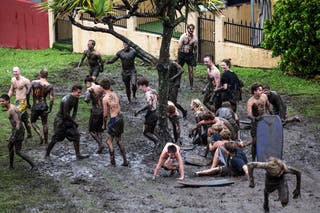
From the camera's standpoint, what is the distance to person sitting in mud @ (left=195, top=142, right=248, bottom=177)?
15.2 m

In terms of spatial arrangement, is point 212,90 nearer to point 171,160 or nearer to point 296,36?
point 171,160

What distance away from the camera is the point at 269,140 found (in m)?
15.4

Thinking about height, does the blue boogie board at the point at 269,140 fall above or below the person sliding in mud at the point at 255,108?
below

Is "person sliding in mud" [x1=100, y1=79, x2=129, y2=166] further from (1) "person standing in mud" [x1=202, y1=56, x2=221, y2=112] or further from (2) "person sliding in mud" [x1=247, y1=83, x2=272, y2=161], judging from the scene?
(1) "person standing in mud" [x1=202, y1=56, x2=221, y2=112]

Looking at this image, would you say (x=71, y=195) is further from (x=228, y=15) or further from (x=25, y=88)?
(x=228, y=15)

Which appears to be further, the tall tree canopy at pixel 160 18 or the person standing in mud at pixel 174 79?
the person standing in mud at pixel 174 79

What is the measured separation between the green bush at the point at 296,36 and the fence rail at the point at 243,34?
135 cm

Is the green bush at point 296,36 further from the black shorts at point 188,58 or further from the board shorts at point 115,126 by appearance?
the board shorts at point 115,126

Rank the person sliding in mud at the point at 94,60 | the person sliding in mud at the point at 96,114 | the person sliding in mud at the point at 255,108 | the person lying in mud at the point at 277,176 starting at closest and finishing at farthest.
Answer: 1. the person lying in mud at the point at 277,176
2. the person sliding in mud at the point at 255,108
3. the person sliding in mud at the point at 96,114
4. the person sliding in mud at the point at 94,60

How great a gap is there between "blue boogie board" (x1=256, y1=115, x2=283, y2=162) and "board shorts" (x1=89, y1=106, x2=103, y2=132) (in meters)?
3.47

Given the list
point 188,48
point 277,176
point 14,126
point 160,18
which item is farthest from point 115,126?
point 188,48

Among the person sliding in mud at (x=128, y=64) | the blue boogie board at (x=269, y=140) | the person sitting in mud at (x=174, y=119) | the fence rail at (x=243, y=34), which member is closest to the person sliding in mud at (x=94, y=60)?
the person sliding in mud at (x=128, y=64)

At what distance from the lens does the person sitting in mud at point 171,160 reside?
15234mm

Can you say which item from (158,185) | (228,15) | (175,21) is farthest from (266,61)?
(158,185)
